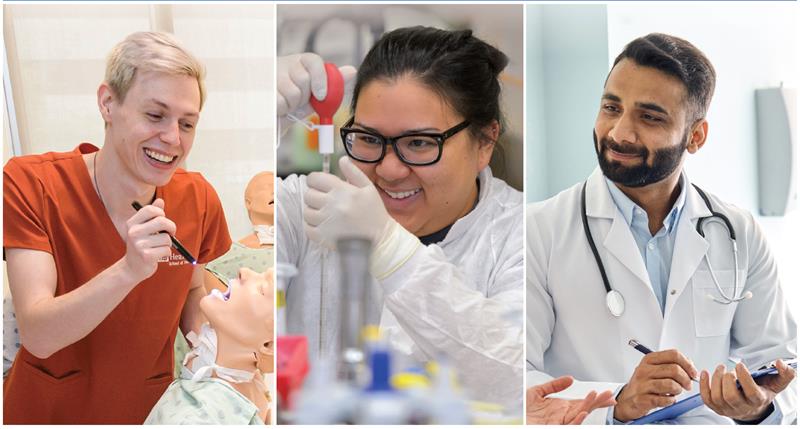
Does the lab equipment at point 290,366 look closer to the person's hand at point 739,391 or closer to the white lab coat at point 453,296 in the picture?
the white lab coat at point 453,296

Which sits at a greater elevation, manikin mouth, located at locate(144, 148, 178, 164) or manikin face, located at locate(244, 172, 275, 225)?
manikin mouth, located at locate(144, 148, 178, 164)

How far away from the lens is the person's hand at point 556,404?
258 centimetres

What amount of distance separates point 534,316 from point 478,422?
0.32 meters

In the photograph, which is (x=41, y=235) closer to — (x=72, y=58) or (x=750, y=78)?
(x=72, y=58)

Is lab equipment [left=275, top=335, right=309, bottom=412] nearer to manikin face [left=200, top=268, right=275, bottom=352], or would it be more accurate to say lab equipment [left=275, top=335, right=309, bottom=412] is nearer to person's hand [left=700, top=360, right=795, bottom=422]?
manikin face [left=200, top=268, right=275, bottom=352]

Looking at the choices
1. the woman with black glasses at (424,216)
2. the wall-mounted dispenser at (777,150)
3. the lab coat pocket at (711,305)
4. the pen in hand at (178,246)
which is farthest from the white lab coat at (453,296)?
the wall-mounted dispenser at (777,150)

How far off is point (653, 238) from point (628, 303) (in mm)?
193

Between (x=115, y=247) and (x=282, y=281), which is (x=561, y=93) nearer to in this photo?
(x=282, y=281)

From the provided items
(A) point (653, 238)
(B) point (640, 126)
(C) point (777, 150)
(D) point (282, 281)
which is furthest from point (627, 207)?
(D) point (282, 281)

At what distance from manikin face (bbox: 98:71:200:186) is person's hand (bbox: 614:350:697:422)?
136cm

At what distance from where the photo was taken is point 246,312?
2.54 metres

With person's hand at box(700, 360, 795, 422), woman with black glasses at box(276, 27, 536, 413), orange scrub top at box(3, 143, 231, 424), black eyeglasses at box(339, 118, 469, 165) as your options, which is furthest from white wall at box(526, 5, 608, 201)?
orange scrub top at box(3, 143, 231, 424)

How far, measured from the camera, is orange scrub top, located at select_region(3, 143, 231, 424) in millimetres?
2473

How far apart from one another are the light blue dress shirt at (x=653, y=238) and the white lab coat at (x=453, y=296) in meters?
0.28
